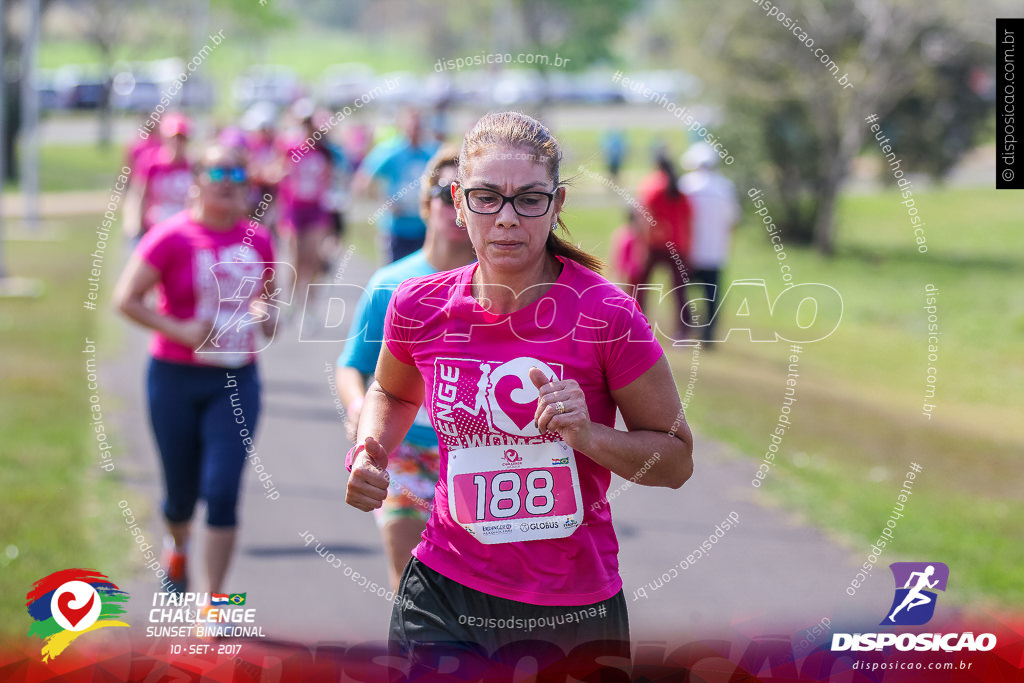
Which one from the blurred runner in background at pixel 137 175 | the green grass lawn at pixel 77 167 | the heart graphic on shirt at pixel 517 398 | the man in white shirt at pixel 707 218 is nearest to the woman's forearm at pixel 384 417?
the heart graphic on shirt at pixel 517 398

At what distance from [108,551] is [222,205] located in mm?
1992

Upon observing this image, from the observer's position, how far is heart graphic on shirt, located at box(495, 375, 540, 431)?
9.39 ft

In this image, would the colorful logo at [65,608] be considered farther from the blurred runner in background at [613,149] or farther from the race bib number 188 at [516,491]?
the blurred runner in background at [613,149]

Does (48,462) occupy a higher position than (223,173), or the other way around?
(223,173)

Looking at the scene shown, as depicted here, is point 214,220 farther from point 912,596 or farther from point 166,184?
point 166,184

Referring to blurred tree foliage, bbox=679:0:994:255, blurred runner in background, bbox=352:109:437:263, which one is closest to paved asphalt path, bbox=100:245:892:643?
blurred runner in background, bbox=352:109:437:263

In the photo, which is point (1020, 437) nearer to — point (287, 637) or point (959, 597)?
point (959, 597)

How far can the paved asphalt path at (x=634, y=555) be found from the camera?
5273 mm

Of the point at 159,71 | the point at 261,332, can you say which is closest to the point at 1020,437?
the point at 261,332

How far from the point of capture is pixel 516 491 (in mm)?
2979

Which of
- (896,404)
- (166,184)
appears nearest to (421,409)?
(166,184)

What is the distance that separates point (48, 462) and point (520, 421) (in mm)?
5640

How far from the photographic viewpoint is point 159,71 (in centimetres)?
5206

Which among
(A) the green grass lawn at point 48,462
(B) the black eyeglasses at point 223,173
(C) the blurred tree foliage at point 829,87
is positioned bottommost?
(A) the green grass lawn at point 48,462
